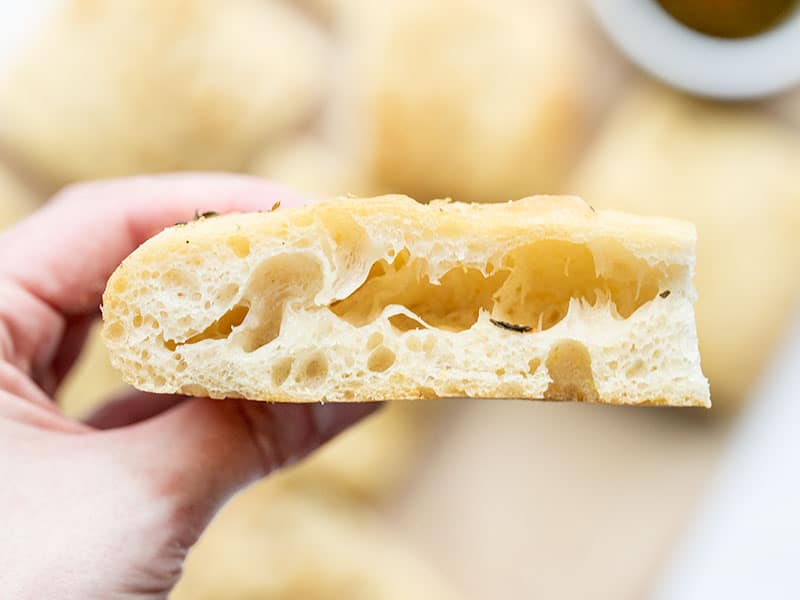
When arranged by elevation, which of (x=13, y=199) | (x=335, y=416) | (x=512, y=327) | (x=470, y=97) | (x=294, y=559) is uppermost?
(x=470, y=97)

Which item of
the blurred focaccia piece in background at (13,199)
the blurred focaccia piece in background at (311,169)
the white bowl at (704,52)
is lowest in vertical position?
the blurred focaccia piece in background at (13,199)

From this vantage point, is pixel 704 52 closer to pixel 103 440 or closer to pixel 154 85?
pixel 154 85

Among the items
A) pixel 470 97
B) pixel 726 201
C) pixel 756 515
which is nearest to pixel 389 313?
pixel 470 97

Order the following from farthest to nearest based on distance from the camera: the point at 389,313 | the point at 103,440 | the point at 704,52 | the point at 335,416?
the point at 704,52 < the point at 335,416 < the point at 103,440 < the point at 389,313

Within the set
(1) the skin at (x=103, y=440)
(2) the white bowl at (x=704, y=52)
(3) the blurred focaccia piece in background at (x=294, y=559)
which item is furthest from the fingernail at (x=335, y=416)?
(2) the white bowl at (x=704, y=52)

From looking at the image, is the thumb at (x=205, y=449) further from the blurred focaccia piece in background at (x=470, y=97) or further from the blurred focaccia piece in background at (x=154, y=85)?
the blurred focaccia piece in background at (x=154, y=85)

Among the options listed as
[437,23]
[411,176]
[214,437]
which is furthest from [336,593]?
[437,23]

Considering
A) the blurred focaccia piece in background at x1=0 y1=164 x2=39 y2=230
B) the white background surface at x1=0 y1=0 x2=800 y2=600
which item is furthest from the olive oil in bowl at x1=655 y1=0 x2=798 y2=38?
the blurred focaccia piece in background at x1=0 y1=164 x2=39 y2=230
